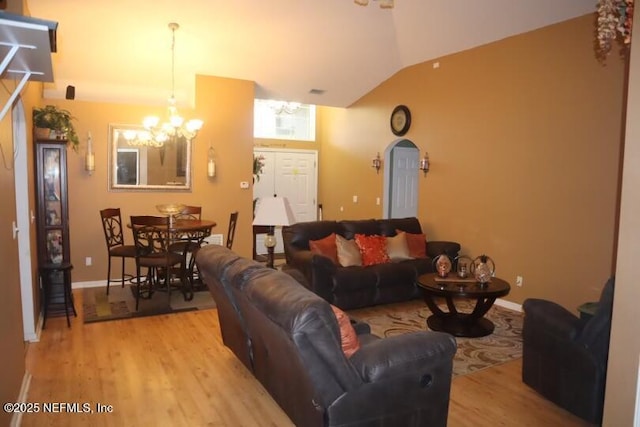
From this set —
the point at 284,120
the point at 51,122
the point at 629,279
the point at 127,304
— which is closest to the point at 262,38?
the point at 51,122

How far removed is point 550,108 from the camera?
4.98 meters

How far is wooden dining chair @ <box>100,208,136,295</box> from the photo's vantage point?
18.0ft

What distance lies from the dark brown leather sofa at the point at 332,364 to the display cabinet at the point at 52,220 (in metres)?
2.94

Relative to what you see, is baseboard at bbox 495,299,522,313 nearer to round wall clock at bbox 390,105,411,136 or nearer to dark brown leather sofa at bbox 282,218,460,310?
dark brown leather sofa at bbox 282,218,460,310

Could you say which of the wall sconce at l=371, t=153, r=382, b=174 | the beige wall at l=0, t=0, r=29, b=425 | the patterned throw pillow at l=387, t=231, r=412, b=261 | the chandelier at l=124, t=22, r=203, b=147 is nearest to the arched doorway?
the wall sconce at l=371, t=153, r=382, b=174

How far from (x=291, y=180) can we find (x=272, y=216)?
5.34 metres

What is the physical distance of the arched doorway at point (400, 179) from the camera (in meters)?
7.54

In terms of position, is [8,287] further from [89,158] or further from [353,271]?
[89,158]

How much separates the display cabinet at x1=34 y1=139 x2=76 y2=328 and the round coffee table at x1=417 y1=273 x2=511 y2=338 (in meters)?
3.62

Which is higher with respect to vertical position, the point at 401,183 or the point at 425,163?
the point at 425,163

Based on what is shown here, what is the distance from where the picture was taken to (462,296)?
3.94 m

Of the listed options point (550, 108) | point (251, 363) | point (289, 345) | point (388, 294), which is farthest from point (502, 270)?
point (289, 345)

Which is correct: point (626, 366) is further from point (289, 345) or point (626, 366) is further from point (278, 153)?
point (278, 153)

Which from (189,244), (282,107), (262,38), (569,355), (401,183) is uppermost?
(262,38)
